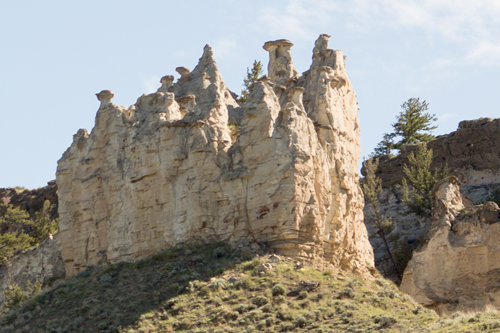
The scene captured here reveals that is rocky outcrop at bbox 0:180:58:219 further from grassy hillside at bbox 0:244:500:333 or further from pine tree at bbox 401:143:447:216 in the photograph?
grassy hillside at bbox 0:244:500:333

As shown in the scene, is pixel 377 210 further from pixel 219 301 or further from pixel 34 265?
pixel 34 265

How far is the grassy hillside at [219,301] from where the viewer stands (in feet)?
166

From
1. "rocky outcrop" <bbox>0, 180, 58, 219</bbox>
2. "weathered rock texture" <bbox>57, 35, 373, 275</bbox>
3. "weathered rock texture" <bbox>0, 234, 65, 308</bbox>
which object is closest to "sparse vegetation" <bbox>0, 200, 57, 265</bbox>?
"rocky outcrop" <bbox>0, 180, 58, 219</bbox>

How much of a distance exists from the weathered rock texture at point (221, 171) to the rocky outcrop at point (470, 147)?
12.6 meters

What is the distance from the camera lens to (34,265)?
74.3 m

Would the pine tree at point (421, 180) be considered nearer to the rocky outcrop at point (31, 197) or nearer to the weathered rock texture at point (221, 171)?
the weathered rock texture at point (221, 171)

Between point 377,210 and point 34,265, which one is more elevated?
point 377,210

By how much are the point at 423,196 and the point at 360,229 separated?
458 inches

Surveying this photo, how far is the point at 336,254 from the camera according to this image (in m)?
57.1

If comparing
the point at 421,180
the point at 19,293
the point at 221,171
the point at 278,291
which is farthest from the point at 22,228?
the point at 278,291

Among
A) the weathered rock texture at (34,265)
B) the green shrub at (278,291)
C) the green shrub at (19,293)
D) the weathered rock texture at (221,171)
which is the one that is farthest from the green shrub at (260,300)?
the weathered rock texture at (34,265)

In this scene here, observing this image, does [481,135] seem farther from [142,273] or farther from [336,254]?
[142,273]

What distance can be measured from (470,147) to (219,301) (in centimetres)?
2697

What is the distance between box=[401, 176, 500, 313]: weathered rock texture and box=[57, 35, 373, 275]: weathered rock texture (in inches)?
117
